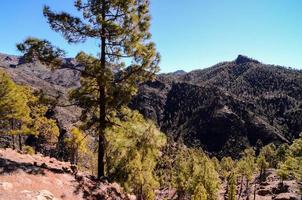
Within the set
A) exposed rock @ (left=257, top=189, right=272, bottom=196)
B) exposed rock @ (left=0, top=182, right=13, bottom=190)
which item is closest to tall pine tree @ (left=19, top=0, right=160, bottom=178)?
exposed rock @ (left=0, top=182, right=13, bottom=190)

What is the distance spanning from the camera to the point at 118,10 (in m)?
16.9

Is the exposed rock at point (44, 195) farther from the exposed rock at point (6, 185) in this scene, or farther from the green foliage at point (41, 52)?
the green foliage at point (41, 52)

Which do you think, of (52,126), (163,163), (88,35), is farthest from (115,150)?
(163,163)

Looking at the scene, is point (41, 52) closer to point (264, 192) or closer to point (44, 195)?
point (44, 195)

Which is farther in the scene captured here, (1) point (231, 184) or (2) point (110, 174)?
(1) point (231, 184)

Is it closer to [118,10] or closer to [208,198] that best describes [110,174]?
[118,10]

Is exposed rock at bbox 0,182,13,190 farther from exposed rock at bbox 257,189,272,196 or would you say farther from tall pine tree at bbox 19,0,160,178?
exposed rock at bbox 257,189,272,196

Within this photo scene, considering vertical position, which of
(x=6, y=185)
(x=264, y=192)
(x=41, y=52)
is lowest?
(x=264, y=192)

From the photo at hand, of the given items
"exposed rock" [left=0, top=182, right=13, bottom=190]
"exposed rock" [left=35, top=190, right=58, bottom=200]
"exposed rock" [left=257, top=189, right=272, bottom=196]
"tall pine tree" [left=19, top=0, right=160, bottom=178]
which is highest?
"tall pine tree" [left=19, top=0, right=160, bottom=178]

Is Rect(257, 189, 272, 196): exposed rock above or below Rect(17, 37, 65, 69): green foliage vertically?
below

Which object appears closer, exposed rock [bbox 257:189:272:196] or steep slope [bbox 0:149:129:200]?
steep slope [bbox 0:149:129:200]

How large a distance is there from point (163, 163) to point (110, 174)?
14259 centimetres

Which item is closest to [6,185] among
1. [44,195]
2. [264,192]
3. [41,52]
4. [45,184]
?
[44,195]

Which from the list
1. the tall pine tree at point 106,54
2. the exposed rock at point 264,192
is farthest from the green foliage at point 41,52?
the exposed rock at point 264,192
